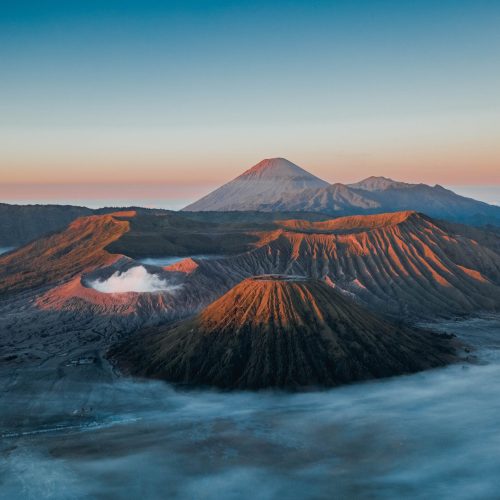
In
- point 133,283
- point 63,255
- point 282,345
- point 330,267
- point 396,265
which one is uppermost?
point 63,255

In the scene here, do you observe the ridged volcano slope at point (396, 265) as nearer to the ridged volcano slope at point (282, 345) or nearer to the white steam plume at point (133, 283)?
the white steam plume at point (133, 283)

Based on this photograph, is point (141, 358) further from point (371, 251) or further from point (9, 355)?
point (371, 251)

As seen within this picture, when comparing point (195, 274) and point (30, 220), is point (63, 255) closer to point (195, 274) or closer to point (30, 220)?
point (195, 274)

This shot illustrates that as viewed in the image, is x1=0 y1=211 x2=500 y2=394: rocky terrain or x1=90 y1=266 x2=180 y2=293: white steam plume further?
x1=90 y1=266 x2=180 y2=293: white steam plume

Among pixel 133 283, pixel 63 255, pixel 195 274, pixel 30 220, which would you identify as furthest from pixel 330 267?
pixel 30 220

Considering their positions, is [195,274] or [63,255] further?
[63,255]

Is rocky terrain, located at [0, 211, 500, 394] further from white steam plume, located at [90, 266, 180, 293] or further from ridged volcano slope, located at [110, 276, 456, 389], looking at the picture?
ridged volcano slope, located at [110, 276, 456, 389]

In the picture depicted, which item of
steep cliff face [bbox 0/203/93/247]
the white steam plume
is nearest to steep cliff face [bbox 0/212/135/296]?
the white steam plume

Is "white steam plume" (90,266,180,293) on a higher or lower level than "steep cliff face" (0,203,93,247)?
lower
